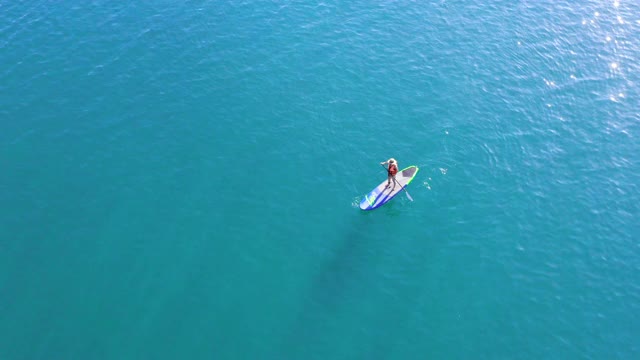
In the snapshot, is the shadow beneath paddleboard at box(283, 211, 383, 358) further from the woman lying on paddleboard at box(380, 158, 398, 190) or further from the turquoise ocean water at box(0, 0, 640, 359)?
the woman lying on paddleboard at box(380, 158, 398, 190)

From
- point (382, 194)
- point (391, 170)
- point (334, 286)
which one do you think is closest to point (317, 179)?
point (382, 194)

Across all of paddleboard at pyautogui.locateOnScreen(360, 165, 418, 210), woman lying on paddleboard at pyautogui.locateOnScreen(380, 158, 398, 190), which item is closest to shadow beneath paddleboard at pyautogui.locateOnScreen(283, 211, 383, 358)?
paddleboard at pyautogui.locateOnScreen(360, 165, 418, 210)

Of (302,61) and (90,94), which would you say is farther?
(302,61)

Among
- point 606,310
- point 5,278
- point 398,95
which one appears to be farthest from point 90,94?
point 606,310

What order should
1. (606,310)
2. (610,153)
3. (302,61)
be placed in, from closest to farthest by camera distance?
(606,310) → (610,153) → (302,61)

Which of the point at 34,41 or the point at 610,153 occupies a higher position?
the point at 34,41

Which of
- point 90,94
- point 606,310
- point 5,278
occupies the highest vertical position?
point 90,94

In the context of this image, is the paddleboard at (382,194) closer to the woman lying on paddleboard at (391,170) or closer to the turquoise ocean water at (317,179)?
the woman lying on paddleboard at (391,170)

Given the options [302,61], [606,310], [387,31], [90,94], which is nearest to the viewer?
[606,310]

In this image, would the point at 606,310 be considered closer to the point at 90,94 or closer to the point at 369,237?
the point at 369,237
